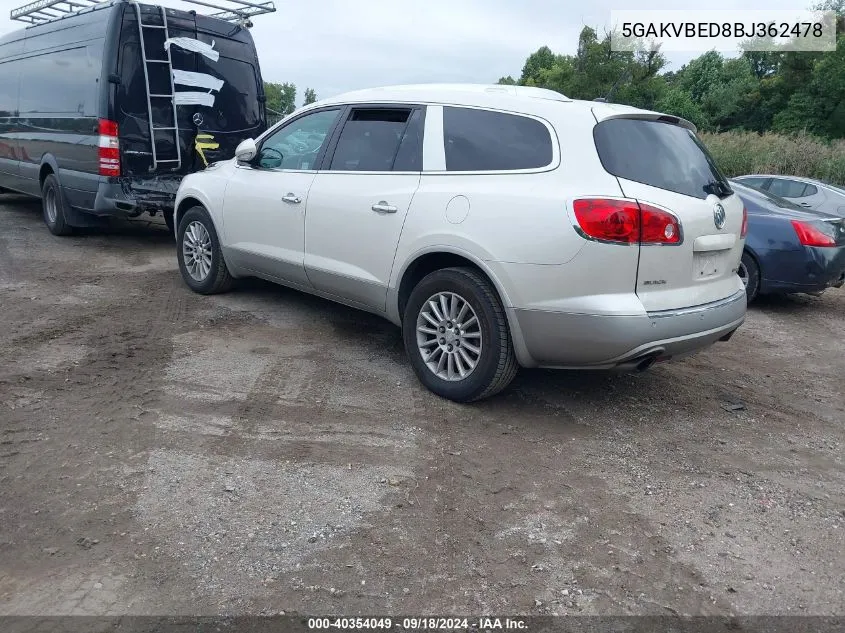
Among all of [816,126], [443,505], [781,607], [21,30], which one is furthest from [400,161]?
[816,126]

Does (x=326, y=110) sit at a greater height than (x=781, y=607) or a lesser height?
greater

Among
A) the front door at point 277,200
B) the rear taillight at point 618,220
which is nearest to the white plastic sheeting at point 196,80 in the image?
the front door at point 277,200

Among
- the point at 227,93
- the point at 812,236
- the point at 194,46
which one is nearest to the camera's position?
the point at 812,236

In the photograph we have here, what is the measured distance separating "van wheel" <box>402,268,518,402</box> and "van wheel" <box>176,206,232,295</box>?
7.92 ft

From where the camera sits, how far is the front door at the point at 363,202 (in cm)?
457

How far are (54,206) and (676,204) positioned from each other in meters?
8.48

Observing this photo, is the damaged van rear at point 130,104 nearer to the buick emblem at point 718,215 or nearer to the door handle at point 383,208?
the door handle at point 383,208

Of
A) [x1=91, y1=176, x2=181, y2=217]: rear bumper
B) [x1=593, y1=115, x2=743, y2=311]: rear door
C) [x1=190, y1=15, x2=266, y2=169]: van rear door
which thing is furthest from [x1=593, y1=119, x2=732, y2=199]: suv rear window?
[x1=190, y1=15, x2=266, y2=169]: van rear door

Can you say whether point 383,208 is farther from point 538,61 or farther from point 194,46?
point 538,61

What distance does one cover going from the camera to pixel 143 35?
8.01 m

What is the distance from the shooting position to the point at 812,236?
23.7ft

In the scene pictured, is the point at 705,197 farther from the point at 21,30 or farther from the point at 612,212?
the point at 21,30

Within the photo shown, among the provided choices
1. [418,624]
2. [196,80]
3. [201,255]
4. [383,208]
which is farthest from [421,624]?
[196,80]

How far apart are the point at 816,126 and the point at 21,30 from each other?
43.1m
